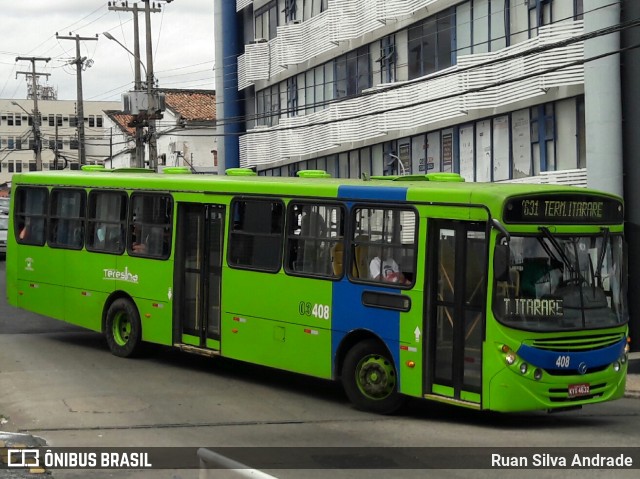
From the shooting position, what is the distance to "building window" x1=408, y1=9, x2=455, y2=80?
32562 mm

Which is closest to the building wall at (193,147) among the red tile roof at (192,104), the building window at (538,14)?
the red tile roof at (192,104)

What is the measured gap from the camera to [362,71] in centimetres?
3875

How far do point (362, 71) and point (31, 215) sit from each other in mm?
19765

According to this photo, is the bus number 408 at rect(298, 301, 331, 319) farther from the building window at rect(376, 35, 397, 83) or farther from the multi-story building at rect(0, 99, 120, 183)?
the multi-story building at rect(0, 99, 120, 183)

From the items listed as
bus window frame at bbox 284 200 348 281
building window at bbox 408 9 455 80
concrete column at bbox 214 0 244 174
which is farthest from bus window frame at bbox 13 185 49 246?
concrete column at bbox 214 0 244 174

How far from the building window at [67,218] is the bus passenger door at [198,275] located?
3.02 meters

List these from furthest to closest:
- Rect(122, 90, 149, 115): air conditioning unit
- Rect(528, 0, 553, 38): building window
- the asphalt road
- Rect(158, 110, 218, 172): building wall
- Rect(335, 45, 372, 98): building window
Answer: Rect(158, 110, 218, 172): building wall, Rect(122, 90, 149, 115): air conditioning unit, Rect(335, 45, 372, 98): building window, Rect(528, 0, 553, 38): building window, the asphalt road

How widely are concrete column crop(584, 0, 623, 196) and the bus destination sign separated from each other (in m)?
10.4

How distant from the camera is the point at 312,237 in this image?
14859mm

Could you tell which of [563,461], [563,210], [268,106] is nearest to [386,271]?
[563,210]

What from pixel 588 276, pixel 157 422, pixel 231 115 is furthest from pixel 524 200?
pixel 231 115

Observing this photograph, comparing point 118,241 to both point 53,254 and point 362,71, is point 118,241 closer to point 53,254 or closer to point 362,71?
point 53,254

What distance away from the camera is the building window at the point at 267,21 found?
47.1 metres

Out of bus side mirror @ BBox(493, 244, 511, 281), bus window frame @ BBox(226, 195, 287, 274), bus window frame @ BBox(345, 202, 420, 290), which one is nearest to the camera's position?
bus side mirror @ BBox(493, 244, 511, 281)
